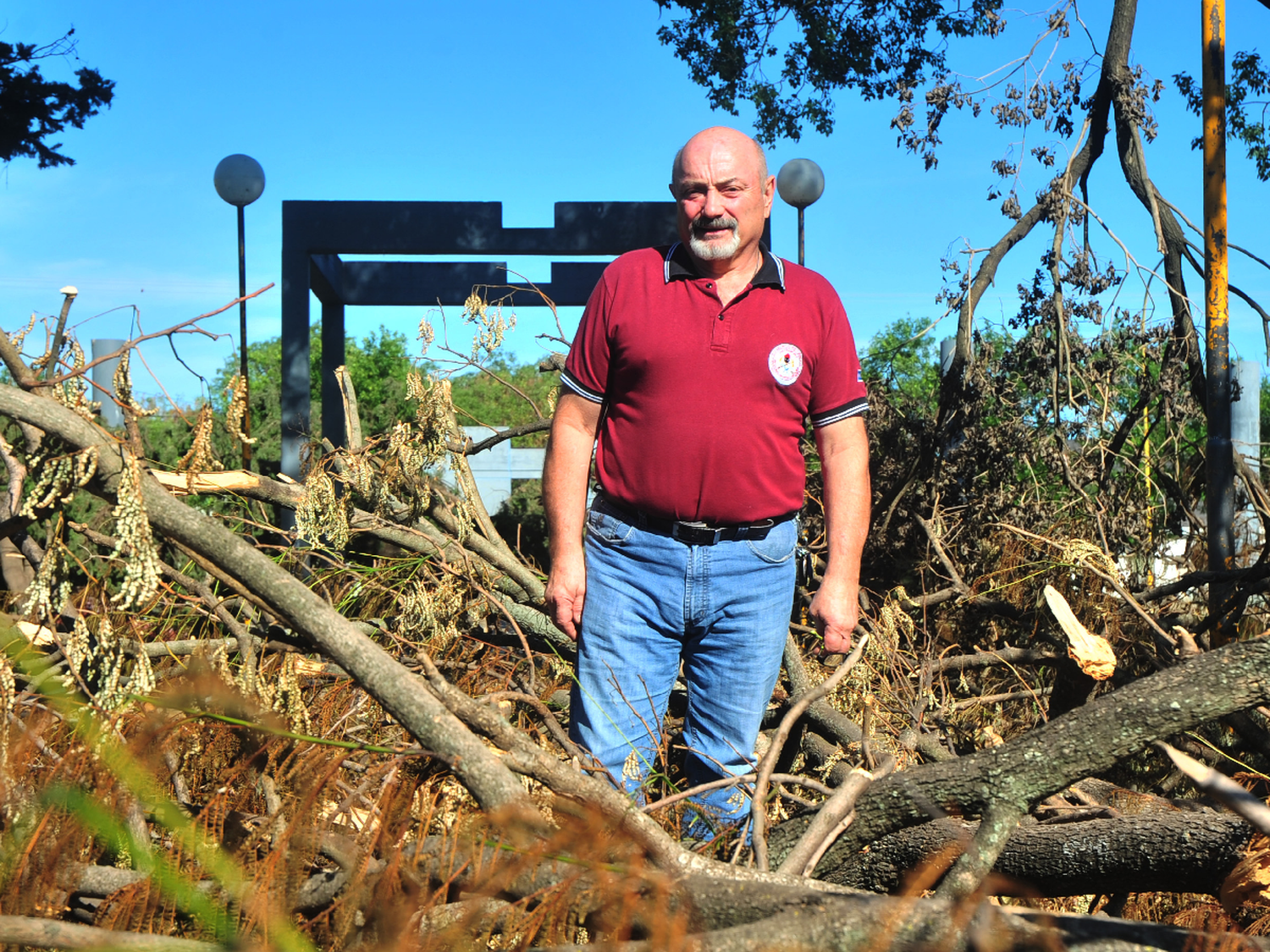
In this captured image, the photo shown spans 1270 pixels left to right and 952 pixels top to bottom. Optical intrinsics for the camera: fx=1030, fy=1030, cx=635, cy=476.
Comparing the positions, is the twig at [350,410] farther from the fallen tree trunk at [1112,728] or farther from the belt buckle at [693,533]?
the fallen tree trunk at [1112,728]

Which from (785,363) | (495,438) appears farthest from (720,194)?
(495,438)

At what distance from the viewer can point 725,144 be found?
269 cm

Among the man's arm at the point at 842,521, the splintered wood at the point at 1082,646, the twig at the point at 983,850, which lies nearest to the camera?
the twig at the point at 983,850

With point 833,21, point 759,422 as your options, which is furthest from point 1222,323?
point 833,21

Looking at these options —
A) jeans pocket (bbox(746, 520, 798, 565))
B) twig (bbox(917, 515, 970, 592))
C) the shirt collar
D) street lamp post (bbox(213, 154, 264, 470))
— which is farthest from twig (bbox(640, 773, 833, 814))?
street lamp post (bbox(213, 154, 264, 470))

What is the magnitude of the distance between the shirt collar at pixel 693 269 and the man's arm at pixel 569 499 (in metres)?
0.41

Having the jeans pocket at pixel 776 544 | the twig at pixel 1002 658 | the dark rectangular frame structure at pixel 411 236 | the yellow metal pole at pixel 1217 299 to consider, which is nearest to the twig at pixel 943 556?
the twig at pixel 1002 658

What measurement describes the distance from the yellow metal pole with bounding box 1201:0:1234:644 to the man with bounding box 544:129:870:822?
7.50 ft

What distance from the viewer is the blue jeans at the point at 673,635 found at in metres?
2.68

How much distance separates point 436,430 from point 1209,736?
2.99m

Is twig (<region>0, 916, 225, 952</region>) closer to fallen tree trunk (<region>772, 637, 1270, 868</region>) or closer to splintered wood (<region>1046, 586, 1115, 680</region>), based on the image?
fallen tree trunk (<region>772, 637, 1270, 868</region>)

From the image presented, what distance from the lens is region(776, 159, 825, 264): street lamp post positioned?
30.0 ft

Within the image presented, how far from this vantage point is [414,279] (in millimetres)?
12461

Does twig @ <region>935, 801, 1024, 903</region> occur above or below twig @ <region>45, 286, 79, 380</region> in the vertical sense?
below
